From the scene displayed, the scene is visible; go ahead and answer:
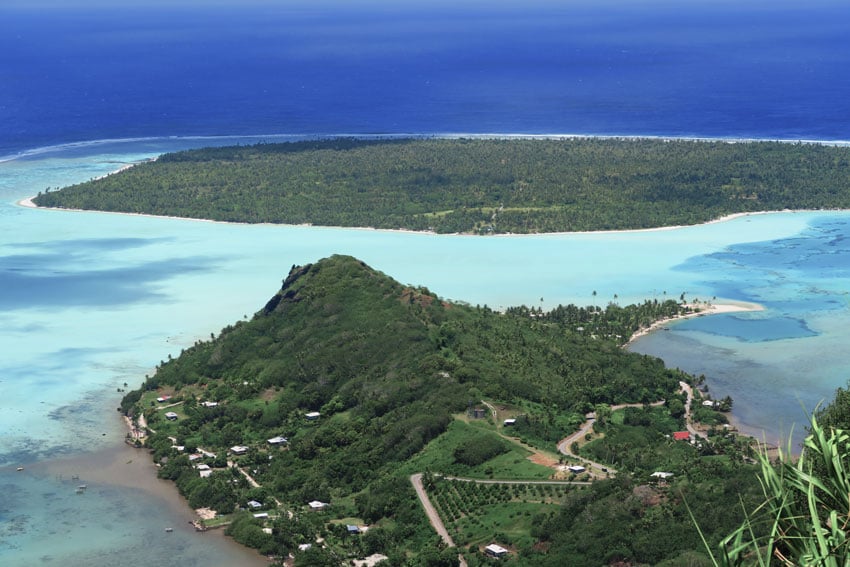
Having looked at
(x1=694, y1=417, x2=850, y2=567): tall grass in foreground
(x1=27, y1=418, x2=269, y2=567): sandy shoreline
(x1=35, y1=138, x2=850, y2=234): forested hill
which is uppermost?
(x1=35, y1=138, x2=850, y2=234): forested hill

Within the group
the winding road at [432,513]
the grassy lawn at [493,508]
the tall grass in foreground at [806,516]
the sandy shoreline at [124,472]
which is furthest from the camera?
the sandy shoreline at [124,472]

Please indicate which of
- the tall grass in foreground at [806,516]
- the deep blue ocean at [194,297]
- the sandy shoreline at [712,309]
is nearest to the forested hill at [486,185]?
the deep blue ocean at [194,297]

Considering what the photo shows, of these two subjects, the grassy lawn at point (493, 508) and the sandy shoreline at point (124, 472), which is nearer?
the grassy lawn at point (493, 508)

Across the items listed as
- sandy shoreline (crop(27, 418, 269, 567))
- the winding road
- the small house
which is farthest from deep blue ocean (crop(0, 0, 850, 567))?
the small house

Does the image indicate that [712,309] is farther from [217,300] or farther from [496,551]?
[496,551]

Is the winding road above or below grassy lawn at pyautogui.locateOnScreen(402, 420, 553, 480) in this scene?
below

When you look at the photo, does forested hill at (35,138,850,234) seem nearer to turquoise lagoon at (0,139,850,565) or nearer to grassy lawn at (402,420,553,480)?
turquoise lagoon at (0,139,850,565)

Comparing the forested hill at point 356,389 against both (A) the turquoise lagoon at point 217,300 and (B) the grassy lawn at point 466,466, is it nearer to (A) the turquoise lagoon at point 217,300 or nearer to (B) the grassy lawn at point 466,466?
(B) the grassy lawn at point 466,466
